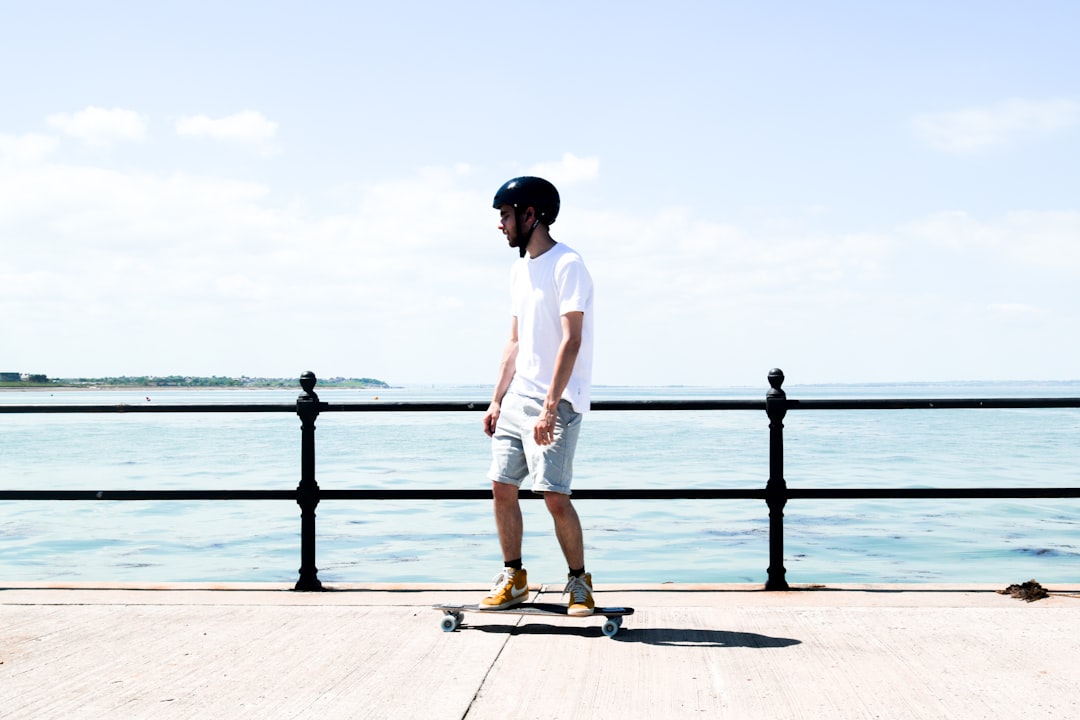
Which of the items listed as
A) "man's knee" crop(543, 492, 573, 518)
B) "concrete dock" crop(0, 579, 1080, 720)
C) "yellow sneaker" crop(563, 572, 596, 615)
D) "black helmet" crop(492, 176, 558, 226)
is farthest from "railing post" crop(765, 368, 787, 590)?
"black helmet" crop(492, 176, 558, 226)

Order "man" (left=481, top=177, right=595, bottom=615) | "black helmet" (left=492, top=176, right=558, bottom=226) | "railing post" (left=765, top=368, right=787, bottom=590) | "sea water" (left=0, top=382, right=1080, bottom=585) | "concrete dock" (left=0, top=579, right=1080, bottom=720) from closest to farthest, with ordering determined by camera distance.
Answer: "concrete dock" (left=0, top=579, right=1080, bottom=720)
"man" (left=481, top=177, right=595, bottom=615)
"black helmet" (left=492, top=176, right=558, bottom=226)
"railing post" (left=765, top=368, right=787, bottom=590)
"sea water" (left=0, top=382, right=1080, bottom=585)

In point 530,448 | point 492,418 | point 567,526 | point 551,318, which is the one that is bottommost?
point 567,526

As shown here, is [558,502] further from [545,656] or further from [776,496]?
[776,496]

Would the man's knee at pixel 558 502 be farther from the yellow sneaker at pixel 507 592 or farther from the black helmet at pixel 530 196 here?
the black helmet at pixel 530 196

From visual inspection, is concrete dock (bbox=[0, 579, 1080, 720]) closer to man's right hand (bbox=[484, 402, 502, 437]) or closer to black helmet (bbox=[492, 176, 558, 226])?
man's right hand (bbox=[484, 402, 502, 437])

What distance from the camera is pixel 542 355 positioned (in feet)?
15.2

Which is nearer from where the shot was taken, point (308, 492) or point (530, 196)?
point (530, 196)

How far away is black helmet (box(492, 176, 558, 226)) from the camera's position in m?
4.66

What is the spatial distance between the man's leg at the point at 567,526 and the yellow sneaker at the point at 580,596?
63 millimetres

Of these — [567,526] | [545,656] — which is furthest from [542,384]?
[545,656]

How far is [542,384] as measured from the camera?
15.1 feet

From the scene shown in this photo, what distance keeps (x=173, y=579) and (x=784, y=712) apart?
9.11 metres

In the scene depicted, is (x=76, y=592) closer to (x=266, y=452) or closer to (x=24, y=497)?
(x=24, y=497)

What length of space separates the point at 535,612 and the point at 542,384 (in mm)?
985
